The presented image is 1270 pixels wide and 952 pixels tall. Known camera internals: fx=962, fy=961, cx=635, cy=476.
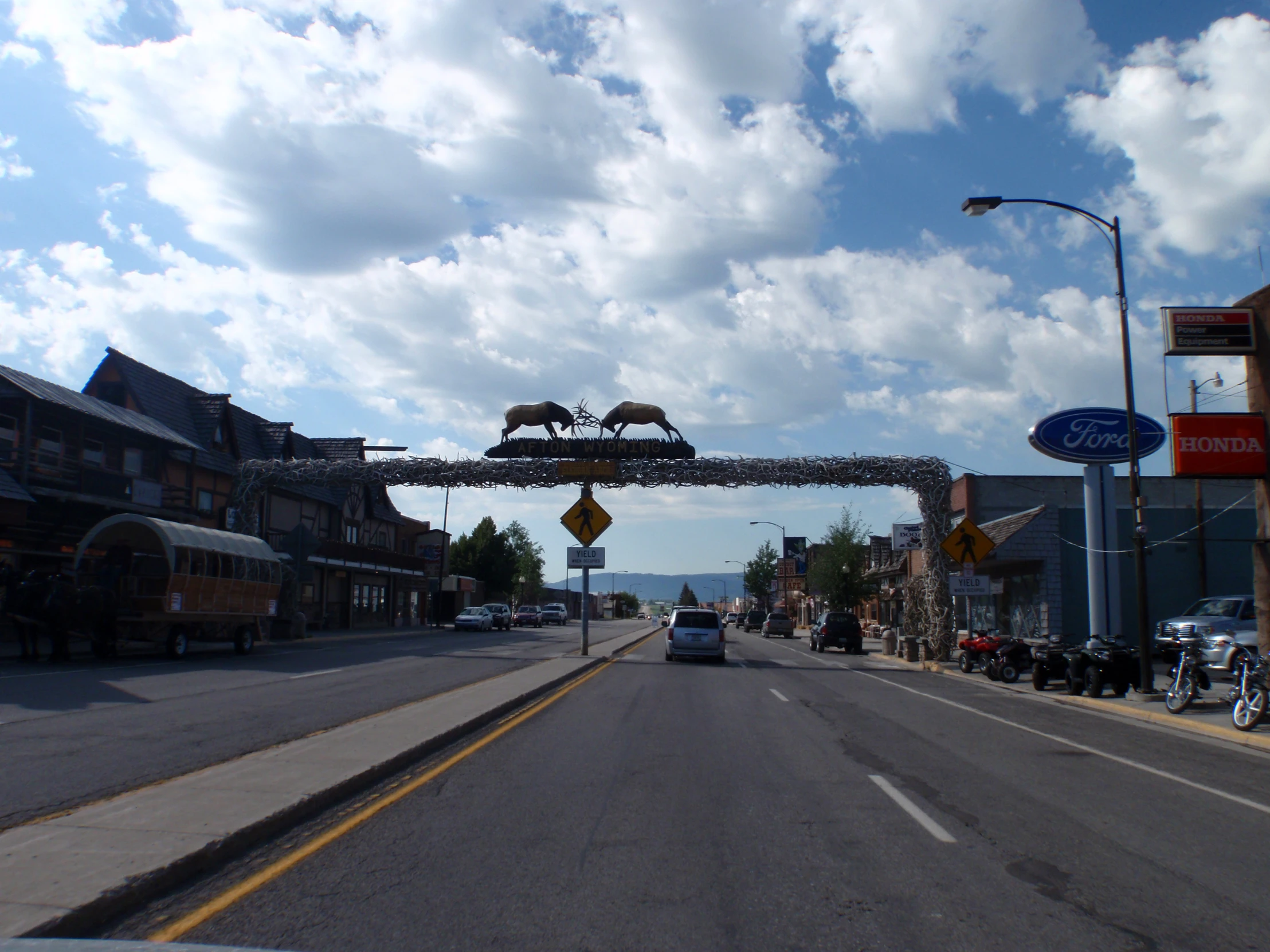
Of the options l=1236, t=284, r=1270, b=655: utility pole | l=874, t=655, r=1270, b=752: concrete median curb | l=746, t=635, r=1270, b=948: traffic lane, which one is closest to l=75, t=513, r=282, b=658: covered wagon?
l=746, t=635, r=1270, b=948: traffic lane

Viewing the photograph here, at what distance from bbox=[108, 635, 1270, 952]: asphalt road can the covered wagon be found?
46.1ft

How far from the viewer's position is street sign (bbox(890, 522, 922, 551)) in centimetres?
4504

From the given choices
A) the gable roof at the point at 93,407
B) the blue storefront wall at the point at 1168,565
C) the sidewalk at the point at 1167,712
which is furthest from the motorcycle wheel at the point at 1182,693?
the gable roof at the point at 93,407

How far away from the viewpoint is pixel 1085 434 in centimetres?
2434

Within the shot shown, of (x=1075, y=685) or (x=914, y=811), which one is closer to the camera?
(x=914, y=811)

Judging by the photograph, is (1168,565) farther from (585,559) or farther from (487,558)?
(487,558)

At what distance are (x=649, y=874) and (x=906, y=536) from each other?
140 feet

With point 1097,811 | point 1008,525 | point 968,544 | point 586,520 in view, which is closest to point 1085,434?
point 968,544

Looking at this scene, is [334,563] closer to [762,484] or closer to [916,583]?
[762,484]

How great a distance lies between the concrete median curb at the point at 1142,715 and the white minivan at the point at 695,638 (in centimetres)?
651

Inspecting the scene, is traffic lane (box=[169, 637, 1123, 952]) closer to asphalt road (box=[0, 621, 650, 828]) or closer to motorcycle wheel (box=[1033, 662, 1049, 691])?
asphalt road (box=[0, 621, 650, 828])

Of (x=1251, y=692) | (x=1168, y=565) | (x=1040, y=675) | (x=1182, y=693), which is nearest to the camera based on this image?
(x=1251, y=692)

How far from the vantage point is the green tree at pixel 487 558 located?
8338cm

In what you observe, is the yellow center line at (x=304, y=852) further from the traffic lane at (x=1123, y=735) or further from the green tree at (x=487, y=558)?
the green tree at (x=487, y=558)
